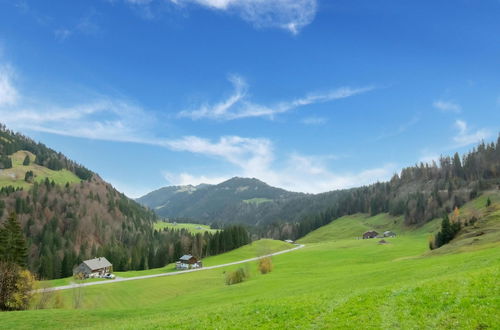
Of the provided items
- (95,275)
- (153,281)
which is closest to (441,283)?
(153,281)

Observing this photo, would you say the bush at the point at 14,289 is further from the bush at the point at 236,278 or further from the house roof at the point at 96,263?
the house roof at the point at 96,263

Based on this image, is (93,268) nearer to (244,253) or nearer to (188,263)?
(188,263)

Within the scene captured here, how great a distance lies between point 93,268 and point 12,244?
64088 mm

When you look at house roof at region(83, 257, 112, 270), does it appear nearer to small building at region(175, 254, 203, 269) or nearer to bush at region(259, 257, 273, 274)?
small building at region(175, 254, 203, 269)

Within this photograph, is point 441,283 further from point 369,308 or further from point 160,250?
point 160,250

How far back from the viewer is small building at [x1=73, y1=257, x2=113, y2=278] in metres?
122

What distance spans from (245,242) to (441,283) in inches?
6263

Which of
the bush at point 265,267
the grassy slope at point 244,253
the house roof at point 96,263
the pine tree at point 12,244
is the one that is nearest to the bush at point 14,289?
the pine tree at point 12,244

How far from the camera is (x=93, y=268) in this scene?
124188mm

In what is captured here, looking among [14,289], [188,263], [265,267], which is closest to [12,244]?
[14,289]

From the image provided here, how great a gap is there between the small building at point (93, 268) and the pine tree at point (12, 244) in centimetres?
5710

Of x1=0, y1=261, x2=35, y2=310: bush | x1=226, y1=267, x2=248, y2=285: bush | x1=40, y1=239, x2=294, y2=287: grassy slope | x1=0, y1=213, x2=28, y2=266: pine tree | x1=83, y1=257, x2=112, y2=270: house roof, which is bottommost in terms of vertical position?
x1=40, y1=239, x2=294, y2=287: grassy slope

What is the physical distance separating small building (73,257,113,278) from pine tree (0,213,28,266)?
187 feet

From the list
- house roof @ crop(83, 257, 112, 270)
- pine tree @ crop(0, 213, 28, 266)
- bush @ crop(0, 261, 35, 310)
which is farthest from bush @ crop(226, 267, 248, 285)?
house roof @ crop(83, 257, 112, 270)
